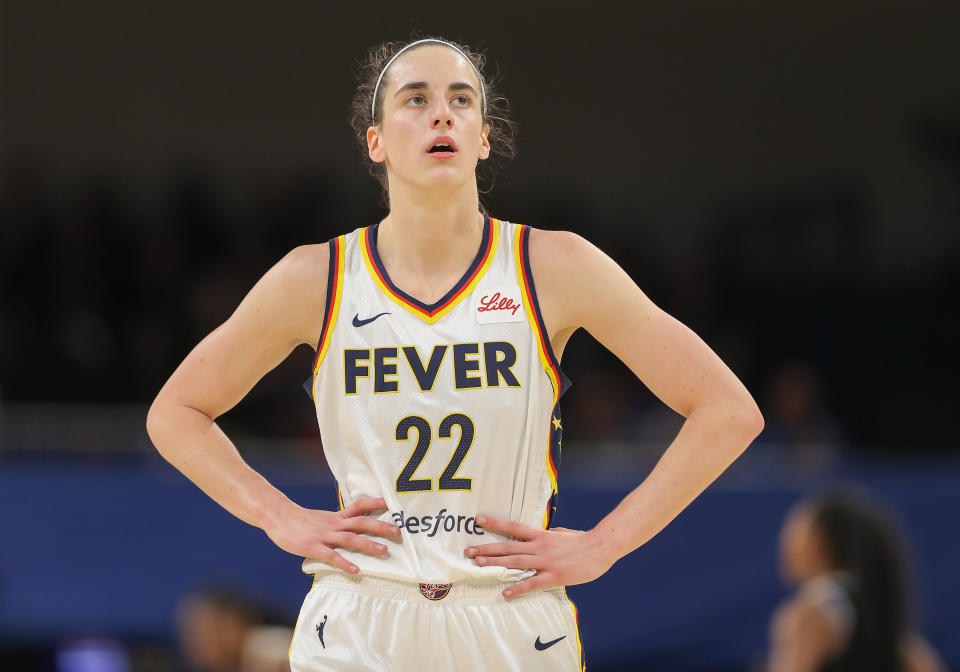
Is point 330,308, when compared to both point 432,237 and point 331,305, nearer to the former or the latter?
point 331,305

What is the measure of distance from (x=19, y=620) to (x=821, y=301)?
20.9 feet

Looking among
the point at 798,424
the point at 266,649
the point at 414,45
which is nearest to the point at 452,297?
the point at 414,45

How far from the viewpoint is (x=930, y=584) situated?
6797mm

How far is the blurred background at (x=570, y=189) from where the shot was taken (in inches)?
358

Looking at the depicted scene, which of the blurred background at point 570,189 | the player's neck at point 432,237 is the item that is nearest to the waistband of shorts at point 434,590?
the player's neck at point 432,237

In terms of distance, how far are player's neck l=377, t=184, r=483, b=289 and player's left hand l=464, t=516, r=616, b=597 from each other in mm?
554

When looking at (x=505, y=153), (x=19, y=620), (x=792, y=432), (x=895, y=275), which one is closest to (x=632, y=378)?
(x=792, y=432)

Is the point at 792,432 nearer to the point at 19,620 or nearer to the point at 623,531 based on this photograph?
the point at 19,620

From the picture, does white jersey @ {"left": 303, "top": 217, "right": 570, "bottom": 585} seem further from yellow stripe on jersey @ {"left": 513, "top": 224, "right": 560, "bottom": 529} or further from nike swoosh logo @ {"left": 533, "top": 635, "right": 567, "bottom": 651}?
nike swoosh logo @ {"left": 533, "top": 635, "right": 567, "bottom": 651}

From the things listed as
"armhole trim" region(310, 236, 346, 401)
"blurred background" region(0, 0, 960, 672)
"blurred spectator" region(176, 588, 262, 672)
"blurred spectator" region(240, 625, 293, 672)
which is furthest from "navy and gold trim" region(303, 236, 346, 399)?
"blurred background" region(0, 0, 960, 672)

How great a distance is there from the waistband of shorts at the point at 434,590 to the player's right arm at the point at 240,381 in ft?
0.58

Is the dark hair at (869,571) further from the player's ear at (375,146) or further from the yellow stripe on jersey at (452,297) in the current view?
the player's ear at (375,146)

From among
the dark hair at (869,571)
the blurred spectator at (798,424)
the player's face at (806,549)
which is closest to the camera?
the dark hair at (869,571)

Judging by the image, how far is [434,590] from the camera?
Answer: 2643 millimetres
